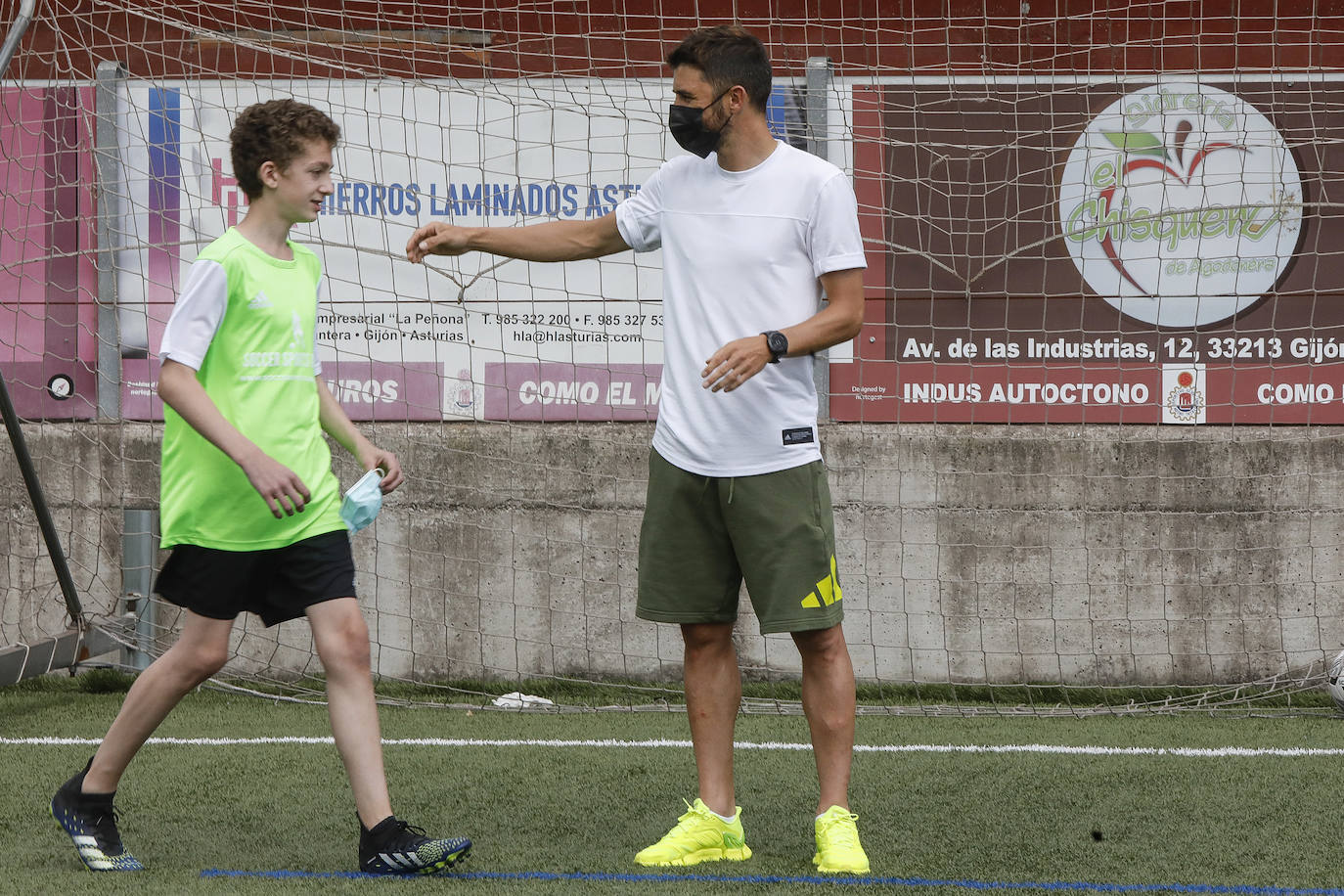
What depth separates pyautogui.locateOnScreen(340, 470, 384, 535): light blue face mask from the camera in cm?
307

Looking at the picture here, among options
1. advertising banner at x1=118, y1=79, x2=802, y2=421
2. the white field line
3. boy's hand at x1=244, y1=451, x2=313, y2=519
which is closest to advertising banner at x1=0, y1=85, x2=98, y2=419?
advertising banner at x1=118, y1=79, x2=802, y2=421

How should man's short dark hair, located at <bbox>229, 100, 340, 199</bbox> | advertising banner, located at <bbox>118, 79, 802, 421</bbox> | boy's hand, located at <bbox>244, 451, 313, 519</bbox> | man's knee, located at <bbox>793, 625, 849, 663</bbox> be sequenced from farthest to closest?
advertising banner, located at <bbox>118, 79, 802, 421</bbox>, man's knee, located at <bbox>793, 625, 849, 663</bbox>, man's short dark hair, located at <bbox>229, 100, 340, 199</bbox>, boy's hand, located at <bbox>244, 451, 313, 519</bbox>

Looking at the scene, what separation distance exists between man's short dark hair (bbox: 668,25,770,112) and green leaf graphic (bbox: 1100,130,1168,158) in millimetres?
3581

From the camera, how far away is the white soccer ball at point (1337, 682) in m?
5.12

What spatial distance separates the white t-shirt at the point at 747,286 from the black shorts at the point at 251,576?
0.75 m

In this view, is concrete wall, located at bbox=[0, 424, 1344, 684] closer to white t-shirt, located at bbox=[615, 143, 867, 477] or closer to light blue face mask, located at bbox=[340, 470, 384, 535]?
white t-shirt, located at bbox=[615, 143, 867, 477]

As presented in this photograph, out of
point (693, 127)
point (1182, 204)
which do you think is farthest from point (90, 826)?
point (1182, 204)

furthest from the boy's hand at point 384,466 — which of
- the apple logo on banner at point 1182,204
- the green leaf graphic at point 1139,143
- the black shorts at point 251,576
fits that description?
the green leaf graphic at point 1139,143

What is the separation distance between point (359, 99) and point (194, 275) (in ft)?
11.8

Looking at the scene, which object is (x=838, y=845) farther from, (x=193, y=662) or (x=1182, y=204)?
(x=1182, y=204)

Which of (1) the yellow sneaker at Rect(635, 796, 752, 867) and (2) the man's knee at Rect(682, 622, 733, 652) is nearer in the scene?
(1) the yellow sneaker at Rect(635, 796, 752, 867)

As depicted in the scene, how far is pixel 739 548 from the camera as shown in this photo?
126 inches

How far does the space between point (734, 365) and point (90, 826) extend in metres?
1.67

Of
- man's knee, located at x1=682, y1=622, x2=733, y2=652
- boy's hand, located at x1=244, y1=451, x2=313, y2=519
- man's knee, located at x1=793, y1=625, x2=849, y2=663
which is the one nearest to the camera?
boy's hand, located at x1=244, y1=451, x2=313, y2=519
